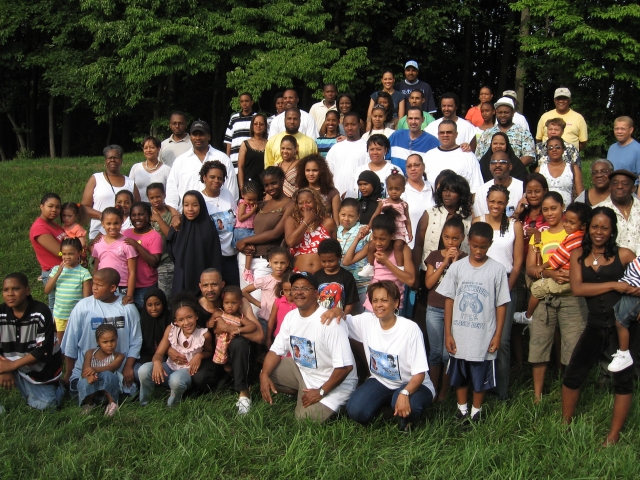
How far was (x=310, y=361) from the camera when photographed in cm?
550

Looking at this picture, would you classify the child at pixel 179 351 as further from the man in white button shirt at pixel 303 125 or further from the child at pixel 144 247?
the man in white button shirt at pixel 303 125

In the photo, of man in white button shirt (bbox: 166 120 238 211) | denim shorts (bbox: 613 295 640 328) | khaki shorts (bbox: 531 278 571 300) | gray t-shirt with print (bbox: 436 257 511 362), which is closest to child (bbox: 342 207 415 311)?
gray t-shirt with print (bbox: 436 257 511 362)

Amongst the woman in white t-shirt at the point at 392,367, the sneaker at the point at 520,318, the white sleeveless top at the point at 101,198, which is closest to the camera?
the woman in white t-shirt at the point at 392,367

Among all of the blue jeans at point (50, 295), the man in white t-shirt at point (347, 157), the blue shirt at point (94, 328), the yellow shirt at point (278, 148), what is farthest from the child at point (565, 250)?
the blue jeans at point (50, 295)

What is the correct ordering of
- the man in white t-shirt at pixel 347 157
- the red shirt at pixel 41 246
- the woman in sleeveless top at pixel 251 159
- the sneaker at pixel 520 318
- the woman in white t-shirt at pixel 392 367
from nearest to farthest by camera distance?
the woman in white t-shirt at pixel 392 367 < the sneaker at pixel 520 318 < the red shirt at pixel 41 246 < the man in white t-shirt at pixel 347 157 < the woman in sleeveless top at pixel 251 159

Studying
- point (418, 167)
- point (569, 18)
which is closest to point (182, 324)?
point (418, 167)

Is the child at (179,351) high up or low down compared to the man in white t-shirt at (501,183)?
down

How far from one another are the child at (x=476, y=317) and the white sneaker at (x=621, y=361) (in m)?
0.88

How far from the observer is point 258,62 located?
18547mm

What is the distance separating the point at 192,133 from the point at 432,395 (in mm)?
4269

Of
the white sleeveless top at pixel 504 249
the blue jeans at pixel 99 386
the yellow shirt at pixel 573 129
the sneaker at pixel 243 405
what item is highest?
the yellow shirt at pixel 573 129

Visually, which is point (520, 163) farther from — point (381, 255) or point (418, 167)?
point (381, 255)

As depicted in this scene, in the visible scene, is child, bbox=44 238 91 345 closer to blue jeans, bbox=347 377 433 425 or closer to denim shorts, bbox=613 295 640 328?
blue jeans, bbox=347 377 433 425

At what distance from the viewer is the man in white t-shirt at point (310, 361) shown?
17.5 ft
